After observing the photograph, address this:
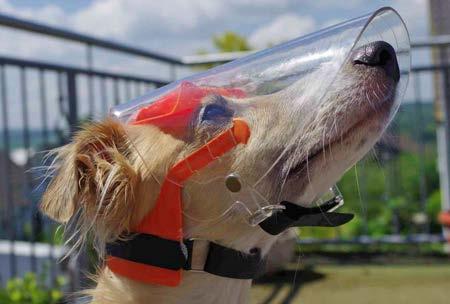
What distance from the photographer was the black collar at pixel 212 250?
219cm

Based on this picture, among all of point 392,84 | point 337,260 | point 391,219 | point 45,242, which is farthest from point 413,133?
point 392,84

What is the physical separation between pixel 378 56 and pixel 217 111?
0.54 metres

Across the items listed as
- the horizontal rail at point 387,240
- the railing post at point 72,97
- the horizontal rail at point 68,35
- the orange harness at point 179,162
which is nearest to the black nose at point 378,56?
the orange harness at point 179,162

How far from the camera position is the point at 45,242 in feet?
17.4

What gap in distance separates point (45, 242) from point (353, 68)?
12.6 feet

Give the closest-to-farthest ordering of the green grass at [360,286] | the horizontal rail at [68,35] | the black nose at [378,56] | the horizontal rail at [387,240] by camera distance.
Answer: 1. the black nose at [378,56]
2. the horizontal rail at [68,35]
3. the green grass at [360,286]
4. the horizontal rail at [387,240]

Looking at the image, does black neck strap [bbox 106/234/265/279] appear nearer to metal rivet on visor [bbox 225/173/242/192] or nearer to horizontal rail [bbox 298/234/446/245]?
metal rivet on visor [bbox 225/173/242/192]

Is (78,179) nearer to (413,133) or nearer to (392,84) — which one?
(392,84)

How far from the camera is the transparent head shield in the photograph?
2111 mm

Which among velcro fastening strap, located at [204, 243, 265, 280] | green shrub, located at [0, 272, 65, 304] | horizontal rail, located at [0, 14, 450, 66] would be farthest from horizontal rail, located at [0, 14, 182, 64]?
velcro fastening strap, located at [204, 243, 265, 280]

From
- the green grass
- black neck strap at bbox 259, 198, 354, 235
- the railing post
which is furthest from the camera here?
the green grass

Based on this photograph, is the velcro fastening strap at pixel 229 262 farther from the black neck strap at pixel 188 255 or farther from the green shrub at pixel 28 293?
the green shrub at pixel 28 293

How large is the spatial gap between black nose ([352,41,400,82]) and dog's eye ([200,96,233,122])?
17.5 inches

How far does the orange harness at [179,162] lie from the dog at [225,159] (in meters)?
0.02
